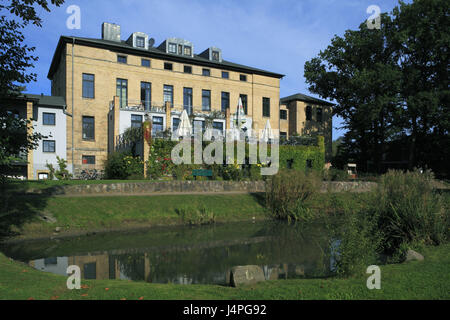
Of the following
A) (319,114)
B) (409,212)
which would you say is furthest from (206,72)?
(409,212)

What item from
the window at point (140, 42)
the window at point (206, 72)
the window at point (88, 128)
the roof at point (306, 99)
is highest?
the window at point (140, 42)

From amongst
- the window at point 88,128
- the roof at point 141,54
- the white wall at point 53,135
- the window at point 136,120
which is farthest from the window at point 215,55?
the white wall at point 53,135

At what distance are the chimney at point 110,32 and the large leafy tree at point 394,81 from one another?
2388 centimetres

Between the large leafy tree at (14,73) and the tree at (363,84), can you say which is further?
the tree at (363,84)

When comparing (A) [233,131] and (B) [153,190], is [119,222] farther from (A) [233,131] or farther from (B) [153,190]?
(A) [233,131]

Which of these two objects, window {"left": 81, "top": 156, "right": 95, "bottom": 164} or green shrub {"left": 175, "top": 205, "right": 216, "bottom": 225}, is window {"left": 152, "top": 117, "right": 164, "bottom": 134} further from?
green shrub {"left": 175, "top": 205, "right": 216, "bottom": 225}

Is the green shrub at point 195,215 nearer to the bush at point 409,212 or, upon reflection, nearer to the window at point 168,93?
the bush at point 409,212

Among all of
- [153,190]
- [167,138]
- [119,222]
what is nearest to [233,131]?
[167,138]

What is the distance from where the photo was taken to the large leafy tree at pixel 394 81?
32.4m

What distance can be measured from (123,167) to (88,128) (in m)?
10.8

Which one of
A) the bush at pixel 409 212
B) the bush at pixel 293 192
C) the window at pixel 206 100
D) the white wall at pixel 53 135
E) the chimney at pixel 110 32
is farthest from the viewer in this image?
the window at pixel 206 100

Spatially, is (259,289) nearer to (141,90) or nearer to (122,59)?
(141,90)
